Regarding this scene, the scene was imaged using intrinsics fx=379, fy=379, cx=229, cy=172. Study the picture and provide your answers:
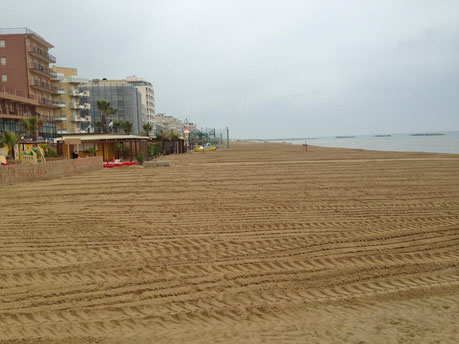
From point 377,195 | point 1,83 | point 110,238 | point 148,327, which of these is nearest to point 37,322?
point 148,327

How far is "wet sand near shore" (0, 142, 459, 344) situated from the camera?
4008mm

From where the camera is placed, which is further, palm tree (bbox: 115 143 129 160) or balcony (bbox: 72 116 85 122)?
balcony (bbox: 72 116 85 122)

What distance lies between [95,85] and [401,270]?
8847cm

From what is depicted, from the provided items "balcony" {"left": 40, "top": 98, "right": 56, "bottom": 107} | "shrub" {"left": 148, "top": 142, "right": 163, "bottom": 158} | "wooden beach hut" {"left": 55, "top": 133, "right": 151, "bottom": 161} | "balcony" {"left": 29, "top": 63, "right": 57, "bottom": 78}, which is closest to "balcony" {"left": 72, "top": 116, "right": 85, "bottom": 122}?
"balcony" {"left": 40, "top": 98, "right": 56, "bottom": 107}

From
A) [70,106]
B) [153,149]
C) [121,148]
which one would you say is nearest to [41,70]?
[70,106]

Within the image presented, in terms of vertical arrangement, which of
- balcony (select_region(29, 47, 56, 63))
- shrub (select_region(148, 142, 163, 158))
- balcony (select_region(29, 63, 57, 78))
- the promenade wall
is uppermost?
balcony (select_region(29, 47, 56, 63))

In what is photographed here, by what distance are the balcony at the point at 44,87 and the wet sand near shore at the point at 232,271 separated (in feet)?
144

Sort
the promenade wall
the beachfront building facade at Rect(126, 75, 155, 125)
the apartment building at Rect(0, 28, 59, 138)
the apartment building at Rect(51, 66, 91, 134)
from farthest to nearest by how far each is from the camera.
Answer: the beachfront building facade at Rect(126, 75, 155, 125), the apartment building at Rect(51, 66, 91, 134), the apartment building at Rect(0, 28, 59, 138), the promenade wall

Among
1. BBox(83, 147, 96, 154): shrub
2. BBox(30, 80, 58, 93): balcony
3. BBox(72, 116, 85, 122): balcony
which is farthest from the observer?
BBox(72, 116, 85, 122): balcony

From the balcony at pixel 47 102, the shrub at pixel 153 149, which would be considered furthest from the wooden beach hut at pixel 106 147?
the balcony at pixel 47 102

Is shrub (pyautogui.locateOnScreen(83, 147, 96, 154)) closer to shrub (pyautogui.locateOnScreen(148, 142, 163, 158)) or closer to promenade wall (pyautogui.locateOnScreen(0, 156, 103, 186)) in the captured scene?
promenade wall (pyautogui.locateOnScreen(0, 156, 103, 186))

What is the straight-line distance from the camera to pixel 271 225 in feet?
25.1

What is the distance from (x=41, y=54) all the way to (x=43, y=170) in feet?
133

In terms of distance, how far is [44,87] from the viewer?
50.1 m
